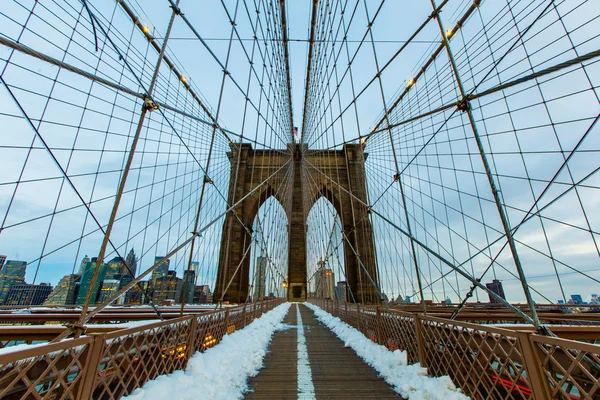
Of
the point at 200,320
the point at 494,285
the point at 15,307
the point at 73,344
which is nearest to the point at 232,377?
the point at 200,320

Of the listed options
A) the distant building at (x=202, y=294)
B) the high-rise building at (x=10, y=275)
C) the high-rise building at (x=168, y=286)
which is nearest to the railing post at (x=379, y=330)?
the high-rise building at (x=10, y=275)

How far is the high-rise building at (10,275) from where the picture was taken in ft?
19.4

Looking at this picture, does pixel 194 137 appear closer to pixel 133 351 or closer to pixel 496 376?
pixel 133 351

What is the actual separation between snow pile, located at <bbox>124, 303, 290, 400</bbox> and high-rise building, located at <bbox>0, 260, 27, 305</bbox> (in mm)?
5713

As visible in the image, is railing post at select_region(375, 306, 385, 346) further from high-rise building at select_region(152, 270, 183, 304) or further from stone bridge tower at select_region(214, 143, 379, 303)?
stone bridge tower at select_region(214, 143, 379, 303)

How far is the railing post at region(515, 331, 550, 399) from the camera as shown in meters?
1.39

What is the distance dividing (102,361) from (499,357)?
2875 mm

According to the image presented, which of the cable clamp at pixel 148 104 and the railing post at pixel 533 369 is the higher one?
the cable clamp at pixel 148 104

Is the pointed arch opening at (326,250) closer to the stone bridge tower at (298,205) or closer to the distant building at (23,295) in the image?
the stone bridge tower at (298,205)

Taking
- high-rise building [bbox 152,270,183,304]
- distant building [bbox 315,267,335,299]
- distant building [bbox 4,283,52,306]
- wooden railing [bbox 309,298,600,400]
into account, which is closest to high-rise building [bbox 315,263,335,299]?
distant building [bbox 315,267,335,299]

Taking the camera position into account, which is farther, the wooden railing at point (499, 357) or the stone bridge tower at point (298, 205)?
the stone bridge tower at point (298, 205)

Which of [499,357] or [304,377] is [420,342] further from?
[304,377]

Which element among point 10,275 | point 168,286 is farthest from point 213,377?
point 168,286

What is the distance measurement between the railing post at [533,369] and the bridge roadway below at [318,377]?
1387 mm
